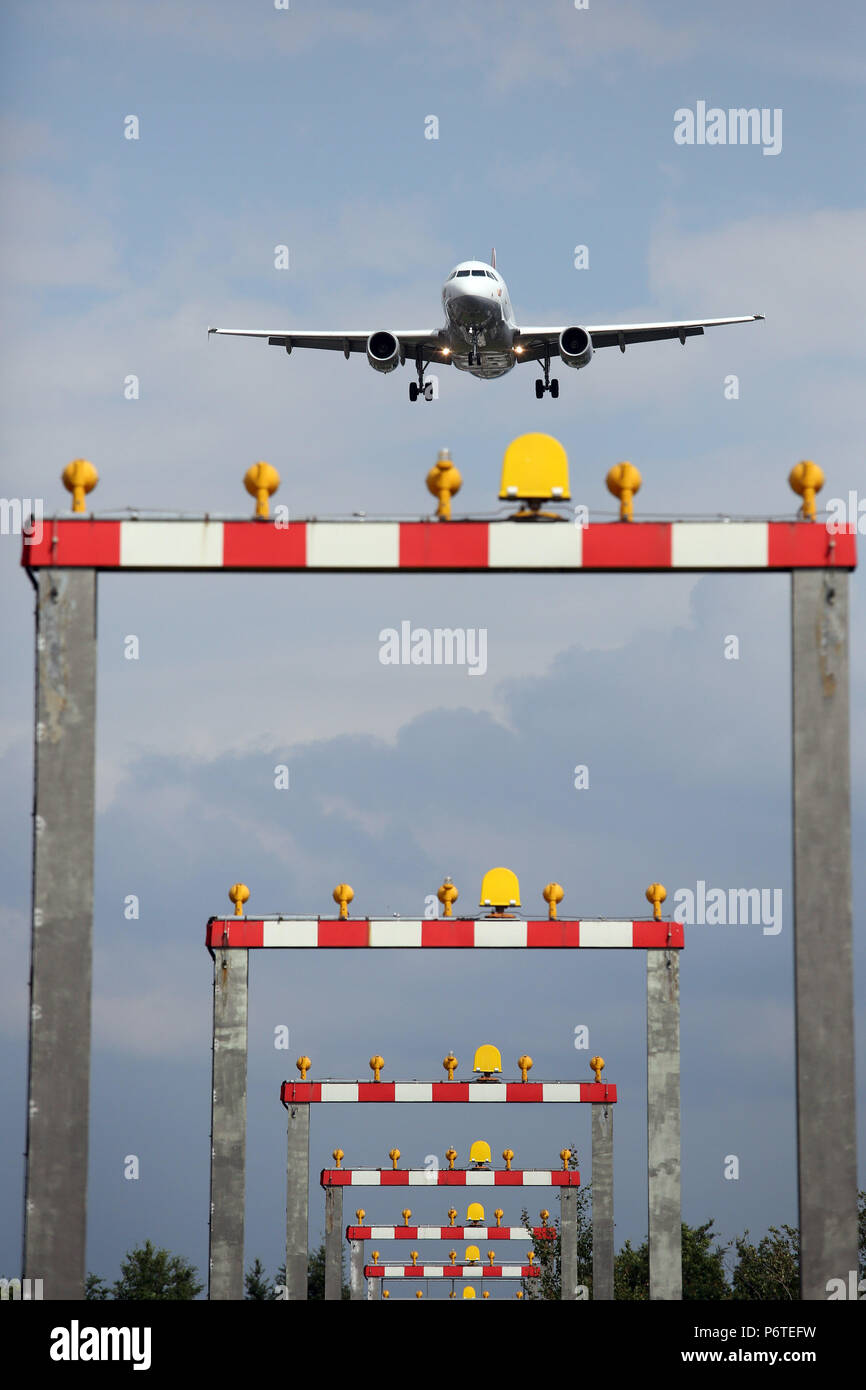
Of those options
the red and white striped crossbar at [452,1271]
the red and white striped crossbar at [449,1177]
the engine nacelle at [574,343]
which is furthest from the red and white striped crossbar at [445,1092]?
the red and white striped crossbar at [452,1271]

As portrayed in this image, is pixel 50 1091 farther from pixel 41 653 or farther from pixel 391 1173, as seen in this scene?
pixel 391 1173

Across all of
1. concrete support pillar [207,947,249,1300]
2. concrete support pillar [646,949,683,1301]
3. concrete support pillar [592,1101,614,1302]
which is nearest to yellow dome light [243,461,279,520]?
concrete support pillar [207,947,249,1300]

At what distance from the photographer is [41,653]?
42.5 ft

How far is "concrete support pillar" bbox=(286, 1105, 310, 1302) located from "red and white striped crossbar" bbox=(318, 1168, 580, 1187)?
7276 millimetres

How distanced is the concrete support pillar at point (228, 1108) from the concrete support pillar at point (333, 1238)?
19363 millimetres

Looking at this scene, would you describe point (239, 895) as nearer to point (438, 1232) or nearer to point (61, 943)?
point (61, 943)

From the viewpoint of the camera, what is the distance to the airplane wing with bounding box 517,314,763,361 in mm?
53531

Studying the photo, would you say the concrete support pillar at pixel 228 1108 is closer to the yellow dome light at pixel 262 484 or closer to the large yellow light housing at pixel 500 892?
the large yellow light housing at pixel 500 892

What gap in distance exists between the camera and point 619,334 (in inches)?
2165

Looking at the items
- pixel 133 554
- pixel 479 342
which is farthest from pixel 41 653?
pixel 479 342

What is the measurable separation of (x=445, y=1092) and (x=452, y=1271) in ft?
99.3

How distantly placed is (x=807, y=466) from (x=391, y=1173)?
31597mm

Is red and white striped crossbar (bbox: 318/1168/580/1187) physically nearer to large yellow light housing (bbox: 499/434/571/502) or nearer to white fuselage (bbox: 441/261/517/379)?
white fuselage (bbox: 441/261/517/379)

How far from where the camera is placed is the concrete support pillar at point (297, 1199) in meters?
32.3
